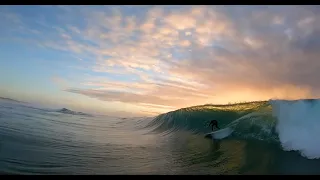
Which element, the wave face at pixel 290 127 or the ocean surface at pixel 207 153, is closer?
the ocean surface at pixel 207 153

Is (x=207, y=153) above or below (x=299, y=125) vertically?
below

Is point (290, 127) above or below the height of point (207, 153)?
above

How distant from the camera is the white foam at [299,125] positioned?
7.63 m

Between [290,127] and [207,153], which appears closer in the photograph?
[207,153]

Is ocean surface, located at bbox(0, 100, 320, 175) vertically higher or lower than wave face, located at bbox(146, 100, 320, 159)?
lower

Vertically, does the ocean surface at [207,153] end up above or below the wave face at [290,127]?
below

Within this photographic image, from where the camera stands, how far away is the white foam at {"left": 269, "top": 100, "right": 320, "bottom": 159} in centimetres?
763

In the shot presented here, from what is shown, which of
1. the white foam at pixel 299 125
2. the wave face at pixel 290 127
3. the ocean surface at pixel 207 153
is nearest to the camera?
the ocean surface at pixel 207 153

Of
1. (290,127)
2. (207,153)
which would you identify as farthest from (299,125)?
(207,153)

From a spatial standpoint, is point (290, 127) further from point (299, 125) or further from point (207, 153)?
point (207, 153)

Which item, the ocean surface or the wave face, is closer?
the ocean surface

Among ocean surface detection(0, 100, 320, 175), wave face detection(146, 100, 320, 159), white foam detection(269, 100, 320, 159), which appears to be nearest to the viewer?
ocean surface detection(0, 100, 320, 175)

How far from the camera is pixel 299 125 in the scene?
904cm
